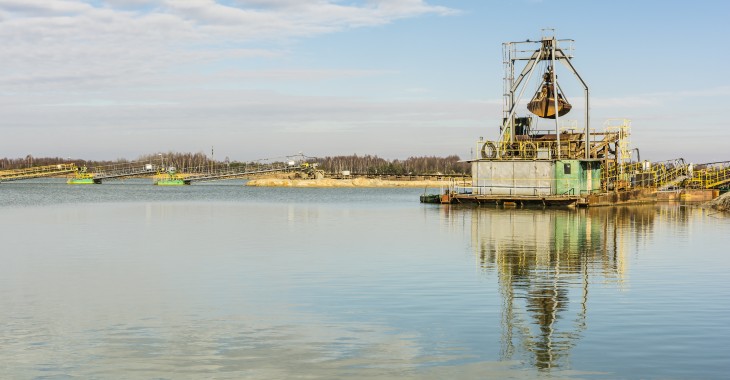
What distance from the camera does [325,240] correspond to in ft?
113

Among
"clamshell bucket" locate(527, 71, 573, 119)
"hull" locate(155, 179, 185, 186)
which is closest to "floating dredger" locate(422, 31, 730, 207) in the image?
"clamshell bucket" locate(527, 71, 573, 119)

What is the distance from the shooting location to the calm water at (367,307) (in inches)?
497

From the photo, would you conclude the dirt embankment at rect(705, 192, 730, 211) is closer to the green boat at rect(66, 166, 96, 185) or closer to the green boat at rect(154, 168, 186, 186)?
the green boat at rect(154, 168, 186, 186)

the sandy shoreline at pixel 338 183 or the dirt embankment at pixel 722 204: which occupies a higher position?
the dirt embankment at pixel 722 204

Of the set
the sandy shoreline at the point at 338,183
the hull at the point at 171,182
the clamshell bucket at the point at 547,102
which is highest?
the clamshell bucket at the point at 547,102

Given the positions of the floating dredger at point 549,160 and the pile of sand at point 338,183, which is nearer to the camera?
the floating dredger at point 549,160

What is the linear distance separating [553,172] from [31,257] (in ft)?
129

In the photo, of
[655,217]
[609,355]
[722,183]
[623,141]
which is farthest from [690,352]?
[722,183]

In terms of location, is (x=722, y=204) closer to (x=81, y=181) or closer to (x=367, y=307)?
(x=367, y=307)

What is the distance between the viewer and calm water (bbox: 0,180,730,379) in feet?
41.4

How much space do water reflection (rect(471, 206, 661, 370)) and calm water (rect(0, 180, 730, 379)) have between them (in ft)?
0.24

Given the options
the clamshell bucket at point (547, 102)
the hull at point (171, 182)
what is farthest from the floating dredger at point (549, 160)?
the hull at point (171, 182)

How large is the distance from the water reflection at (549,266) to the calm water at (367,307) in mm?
72

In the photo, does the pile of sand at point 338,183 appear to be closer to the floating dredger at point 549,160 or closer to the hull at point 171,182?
the hull at point 171,182
